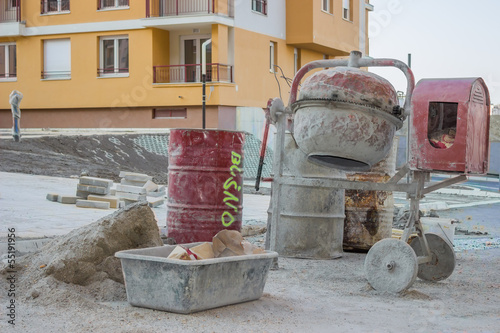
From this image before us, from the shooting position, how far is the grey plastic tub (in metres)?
4.95

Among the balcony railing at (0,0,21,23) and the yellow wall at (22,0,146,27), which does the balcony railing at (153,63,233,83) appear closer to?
the yellow wall at (22,0,146,27)

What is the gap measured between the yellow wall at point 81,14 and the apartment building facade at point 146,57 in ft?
0.14

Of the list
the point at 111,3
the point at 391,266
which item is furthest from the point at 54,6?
the point at 391,266

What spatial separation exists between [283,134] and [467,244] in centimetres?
373

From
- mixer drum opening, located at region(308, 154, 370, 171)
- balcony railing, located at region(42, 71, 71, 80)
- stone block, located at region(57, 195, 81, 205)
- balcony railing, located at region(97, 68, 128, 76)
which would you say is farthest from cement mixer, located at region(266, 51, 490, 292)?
balcony railing, located at region(42, 71, 71, 80)

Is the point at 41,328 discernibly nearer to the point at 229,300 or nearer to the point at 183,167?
the point at 229,300

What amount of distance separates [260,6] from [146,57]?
543cm

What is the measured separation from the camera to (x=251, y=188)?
18766mm

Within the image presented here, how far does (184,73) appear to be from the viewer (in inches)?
1208

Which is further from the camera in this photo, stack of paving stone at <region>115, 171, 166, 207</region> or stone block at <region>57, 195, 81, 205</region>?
stack of paving stone at <region>115, 171, 166, 207</region>

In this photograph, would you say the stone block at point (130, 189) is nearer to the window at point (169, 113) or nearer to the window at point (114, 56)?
the window at point (169, 113)

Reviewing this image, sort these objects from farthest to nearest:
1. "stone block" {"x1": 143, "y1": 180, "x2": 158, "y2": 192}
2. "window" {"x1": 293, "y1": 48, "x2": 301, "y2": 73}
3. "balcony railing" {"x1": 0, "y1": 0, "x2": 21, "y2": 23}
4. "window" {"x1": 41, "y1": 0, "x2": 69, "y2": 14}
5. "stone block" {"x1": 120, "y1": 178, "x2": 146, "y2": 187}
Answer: "window" {"x1": 293, "y1": 48, "x2": 301, "y2": 73} → "balcony railing" {"x1": 0, "y1": 0, "x2": 21, "y2": 23} → "window" {"x1": 41, "y1": 0, "x2": 69, "y2": 14} → "stone block" {"x1": 143, "y1": 180, "x2": 158, "y2": 192} → "stone block" {"x1": 120, "y1": 178, "x2": 146, "y2": 187}

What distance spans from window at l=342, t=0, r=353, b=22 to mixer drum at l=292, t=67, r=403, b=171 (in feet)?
104

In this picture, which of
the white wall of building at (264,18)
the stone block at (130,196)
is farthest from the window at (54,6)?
the stone block at (130,196)
